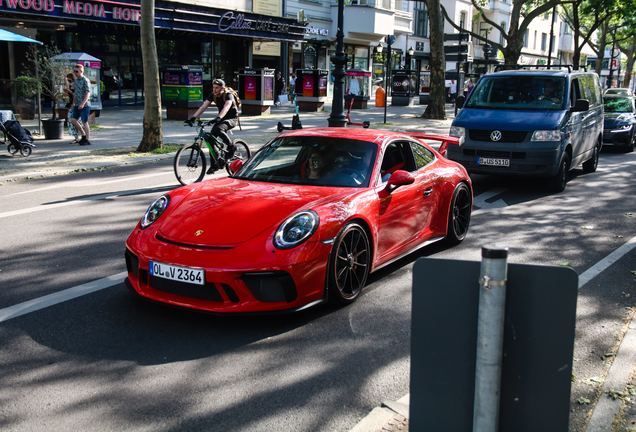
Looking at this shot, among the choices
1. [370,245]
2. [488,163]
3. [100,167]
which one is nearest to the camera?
[370,245]

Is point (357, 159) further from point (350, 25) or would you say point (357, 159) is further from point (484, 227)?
point (350, 25)

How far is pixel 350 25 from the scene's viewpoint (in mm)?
40125

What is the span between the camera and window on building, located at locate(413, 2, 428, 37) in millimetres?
50750

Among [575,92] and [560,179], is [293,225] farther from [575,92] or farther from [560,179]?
[575,92]

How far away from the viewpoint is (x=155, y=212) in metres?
5.14

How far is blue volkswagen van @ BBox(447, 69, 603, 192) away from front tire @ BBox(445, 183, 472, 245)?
142 inches

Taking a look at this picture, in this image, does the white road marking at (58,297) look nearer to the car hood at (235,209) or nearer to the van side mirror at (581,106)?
the car hood at (235,209)

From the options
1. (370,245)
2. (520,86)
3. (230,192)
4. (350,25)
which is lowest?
(370,245)

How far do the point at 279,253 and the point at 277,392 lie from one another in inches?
42.6

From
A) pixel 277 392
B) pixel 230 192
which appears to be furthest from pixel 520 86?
pixel 277 392

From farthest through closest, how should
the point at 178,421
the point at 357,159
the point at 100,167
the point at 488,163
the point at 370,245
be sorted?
the point at 100,167
the point at 488,163
the point at 357,159
the point at 370,245
the point at 178,421

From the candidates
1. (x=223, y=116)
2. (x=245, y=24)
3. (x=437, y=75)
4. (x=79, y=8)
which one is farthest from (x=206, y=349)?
(x=245, y=24)

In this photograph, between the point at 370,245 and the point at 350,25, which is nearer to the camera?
the point at 370,245

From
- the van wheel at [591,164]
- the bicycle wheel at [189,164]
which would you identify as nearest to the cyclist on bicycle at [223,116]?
the bicycle wheel at [189,164]
